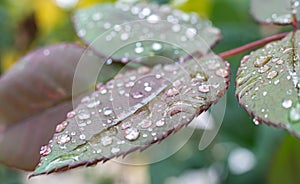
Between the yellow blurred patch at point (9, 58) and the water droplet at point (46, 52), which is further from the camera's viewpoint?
the yellow blurred patch at point (9, 58)

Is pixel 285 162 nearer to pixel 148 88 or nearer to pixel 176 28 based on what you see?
pixel 176 28

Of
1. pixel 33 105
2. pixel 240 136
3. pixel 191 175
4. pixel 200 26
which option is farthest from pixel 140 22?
pixel 191 175

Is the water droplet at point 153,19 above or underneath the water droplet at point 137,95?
underneath

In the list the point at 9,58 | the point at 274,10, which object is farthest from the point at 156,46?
the point at 9,58

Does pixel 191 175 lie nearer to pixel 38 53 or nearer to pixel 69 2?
pixel 69 2

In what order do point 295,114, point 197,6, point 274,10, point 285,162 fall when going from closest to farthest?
point 295,114 → point 274,10 → point 285,162 → point 197,6

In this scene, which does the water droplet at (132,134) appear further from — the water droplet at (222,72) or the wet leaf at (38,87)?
the wet leaf at (38,87)

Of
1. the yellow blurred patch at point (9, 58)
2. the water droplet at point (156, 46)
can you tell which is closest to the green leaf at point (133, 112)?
the water droplet at point (156, 46)
